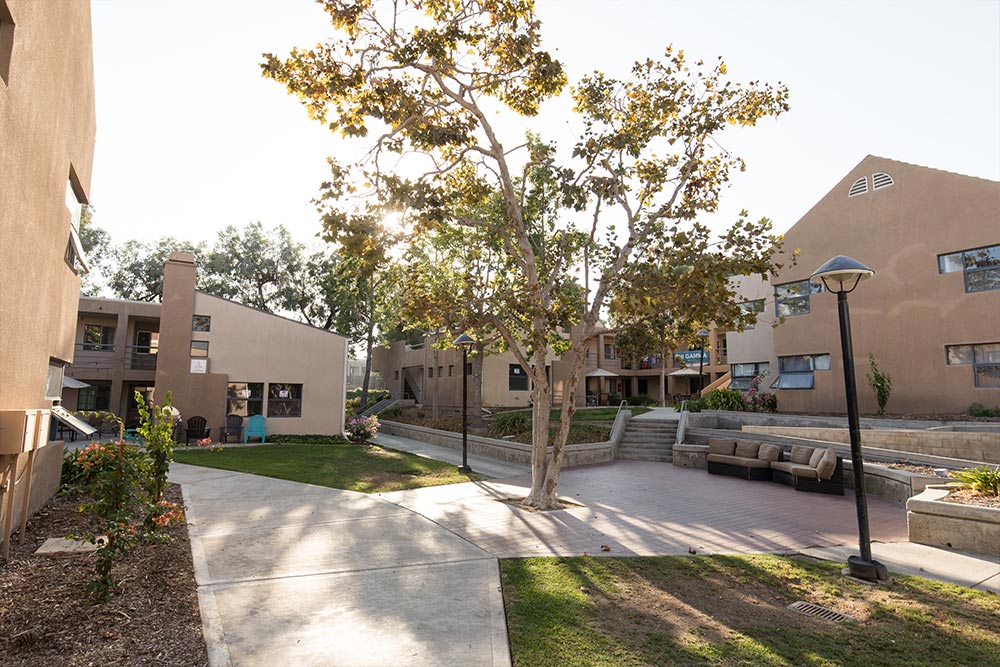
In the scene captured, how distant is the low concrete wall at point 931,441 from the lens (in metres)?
11.9

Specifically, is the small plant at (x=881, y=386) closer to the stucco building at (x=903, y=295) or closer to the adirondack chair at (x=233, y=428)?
the stucco building at (x=903, y=295)

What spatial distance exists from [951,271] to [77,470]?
2359cm

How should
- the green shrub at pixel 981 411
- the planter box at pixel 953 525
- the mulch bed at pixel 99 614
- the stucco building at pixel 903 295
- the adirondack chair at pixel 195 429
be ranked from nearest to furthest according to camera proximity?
the mulch bed at pixel 99 614
the planter box at pixel 953 525
the green shrub at pixel 981 411
the stucco building at pixel 903 295
the adirondack chair at pixel 195 429

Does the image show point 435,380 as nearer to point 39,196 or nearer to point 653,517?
point 653,517

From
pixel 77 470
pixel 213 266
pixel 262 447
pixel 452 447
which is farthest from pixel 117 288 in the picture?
pixel 77 470

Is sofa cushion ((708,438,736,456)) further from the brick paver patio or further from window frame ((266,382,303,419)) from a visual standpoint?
window frame ((266,382,303,419))

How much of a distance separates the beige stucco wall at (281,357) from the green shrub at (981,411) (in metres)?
21.6

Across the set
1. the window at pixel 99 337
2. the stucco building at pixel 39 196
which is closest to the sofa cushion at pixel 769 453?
the stucco building at pixel 39 196

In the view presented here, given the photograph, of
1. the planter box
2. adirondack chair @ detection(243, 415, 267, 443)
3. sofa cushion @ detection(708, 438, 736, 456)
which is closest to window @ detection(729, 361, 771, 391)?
sofa cushion @ detection(708, 438, 736, 456)

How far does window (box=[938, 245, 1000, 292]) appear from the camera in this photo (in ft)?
52.8

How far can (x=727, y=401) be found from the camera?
2198 centimetres

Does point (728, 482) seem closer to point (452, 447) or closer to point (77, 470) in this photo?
point (452, 447)

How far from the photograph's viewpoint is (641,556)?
6.71 m

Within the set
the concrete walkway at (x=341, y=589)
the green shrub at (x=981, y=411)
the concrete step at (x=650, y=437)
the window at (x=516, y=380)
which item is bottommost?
the concrete walkway at (x=341, y=589)
